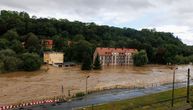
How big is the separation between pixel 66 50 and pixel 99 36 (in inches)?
1156

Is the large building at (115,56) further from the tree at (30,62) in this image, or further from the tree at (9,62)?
the tree at (9,62)

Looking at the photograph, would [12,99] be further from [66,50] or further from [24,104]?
[66,50]

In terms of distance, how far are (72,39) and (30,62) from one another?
40.4m

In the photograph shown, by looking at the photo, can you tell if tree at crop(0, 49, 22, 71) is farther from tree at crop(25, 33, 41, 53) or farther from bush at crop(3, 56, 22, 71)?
tree at crop(25, 33, 41, 53)

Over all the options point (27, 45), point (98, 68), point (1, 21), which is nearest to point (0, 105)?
point (98, 68)

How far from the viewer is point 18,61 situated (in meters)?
69.9

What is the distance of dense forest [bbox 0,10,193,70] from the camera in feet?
296

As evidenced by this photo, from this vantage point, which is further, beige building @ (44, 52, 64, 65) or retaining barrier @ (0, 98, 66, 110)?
beige building @ (44, 52, 64, 65)

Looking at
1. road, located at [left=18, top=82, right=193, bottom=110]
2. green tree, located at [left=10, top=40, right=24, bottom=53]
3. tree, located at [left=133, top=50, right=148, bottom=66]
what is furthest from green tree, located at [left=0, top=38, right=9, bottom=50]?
road, located at [left=18, top=82, right=193, bottom=110]

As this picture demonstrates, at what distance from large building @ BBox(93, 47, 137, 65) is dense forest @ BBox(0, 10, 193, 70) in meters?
3.55

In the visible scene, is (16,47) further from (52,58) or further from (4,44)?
(52,58)

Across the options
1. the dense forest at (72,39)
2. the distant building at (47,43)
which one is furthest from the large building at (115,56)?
the distant building at (47,43)

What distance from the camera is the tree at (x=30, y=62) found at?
69938mm

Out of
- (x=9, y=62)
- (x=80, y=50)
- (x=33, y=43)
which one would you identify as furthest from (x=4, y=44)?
(x=80, y=50)
